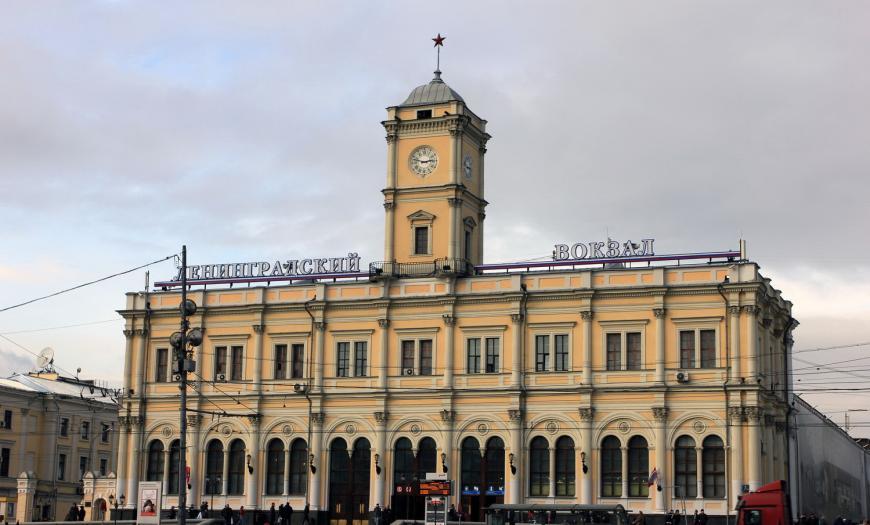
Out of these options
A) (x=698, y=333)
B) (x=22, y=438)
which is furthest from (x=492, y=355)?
(x=22, y=438)

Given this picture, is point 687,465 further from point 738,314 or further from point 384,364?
point 384,364

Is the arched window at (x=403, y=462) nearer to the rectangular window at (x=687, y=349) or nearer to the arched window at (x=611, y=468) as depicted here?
the arched window at (x=611, y=468)

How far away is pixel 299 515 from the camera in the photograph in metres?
74.1

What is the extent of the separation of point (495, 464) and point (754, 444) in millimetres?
14646

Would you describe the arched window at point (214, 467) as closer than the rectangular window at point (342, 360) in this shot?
No

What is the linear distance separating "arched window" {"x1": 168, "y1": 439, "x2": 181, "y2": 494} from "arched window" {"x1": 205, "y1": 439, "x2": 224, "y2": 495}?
2.29 meters

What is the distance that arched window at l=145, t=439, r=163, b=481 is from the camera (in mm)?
79125

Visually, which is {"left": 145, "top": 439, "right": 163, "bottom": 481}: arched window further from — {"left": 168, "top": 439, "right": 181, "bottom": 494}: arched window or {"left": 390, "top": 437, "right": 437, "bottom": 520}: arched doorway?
{"left": 390, "top": 437, "right": 437, "bottom": 520}: arched doorway

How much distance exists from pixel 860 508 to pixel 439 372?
5369cm

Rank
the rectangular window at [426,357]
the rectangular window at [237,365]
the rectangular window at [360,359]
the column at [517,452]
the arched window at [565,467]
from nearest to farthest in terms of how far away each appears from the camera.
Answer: the arched window at [565,467] < the column at [517,452] < the rectangular window at [426,357] < the rectangular window at [360,359] < the rectangular window at [237,365]

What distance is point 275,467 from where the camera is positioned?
251ft

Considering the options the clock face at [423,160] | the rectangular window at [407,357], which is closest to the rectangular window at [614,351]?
the rectangular window at [407,357]

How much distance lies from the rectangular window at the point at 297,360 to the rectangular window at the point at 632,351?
19969 mm

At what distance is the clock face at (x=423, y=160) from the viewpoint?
77188 mm
